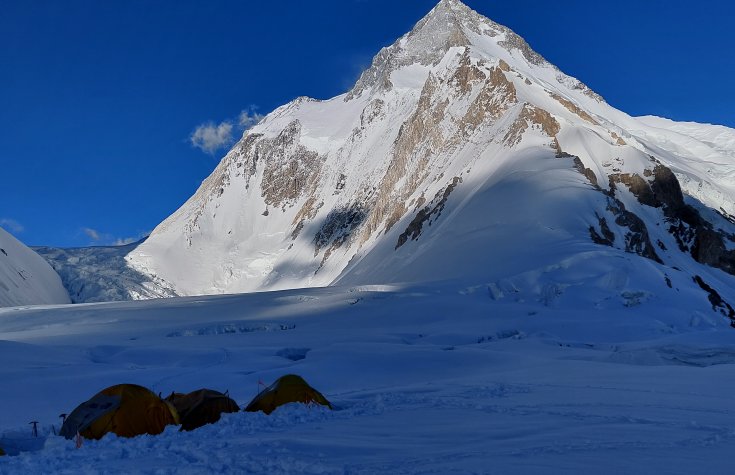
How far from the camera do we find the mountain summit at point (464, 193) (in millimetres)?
47781

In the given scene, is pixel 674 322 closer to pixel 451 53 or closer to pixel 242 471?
pixel 242 471

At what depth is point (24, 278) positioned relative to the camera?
108 metres

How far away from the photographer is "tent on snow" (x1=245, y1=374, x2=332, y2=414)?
1424 cm

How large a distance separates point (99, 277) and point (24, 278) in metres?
22.6

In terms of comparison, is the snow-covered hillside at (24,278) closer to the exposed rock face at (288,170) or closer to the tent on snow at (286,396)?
the exposed rock face at (288,170)

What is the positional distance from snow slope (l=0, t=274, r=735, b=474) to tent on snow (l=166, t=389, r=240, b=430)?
1.91 metres

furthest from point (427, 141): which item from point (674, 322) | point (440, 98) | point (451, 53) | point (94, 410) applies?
point (94, 410)

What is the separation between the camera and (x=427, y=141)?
102000 millimetres

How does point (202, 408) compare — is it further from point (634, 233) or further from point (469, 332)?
point (634, 233)

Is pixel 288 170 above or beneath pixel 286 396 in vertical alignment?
above

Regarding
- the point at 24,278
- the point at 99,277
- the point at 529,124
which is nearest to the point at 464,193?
the point at 529,124

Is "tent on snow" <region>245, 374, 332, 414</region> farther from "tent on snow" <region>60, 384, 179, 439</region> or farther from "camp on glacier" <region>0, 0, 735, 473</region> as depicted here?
"tent on snow" <region>60, 384, 179, 439</region>

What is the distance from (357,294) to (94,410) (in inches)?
1173

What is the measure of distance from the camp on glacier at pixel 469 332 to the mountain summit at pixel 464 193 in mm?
388
